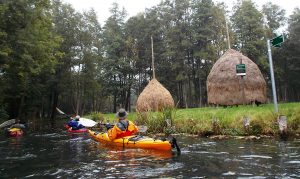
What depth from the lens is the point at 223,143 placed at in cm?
1141

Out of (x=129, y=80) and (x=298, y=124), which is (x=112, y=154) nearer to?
(x=298, y=124)

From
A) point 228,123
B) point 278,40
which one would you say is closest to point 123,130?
point 228,123

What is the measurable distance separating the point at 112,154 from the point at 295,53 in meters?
32.0

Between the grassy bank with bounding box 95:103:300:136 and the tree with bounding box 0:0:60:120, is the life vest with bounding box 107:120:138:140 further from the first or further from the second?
the tree with bounding box 0:0:60:120

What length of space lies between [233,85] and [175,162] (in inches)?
466

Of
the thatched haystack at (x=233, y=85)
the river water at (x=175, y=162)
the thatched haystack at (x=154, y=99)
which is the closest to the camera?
the river water at (x=175, y=162)

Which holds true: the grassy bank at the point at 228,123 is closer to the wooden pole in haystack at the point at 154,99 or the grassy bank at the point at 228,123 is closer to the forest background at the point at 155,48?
the wooden pole in haystack at the point at 154,99

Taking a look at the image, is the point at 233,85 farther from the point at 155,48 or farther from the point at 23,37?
the point at 155,48

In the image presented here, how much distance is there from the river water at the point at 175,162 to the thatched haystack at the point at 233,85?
311 inches

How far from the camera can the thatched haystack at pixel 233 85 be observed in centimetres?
1942

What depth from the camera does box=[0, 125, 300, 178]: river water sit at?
23.7ft

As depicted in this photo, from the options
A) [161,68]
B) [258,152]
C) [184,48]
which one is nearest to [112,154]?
[258,152]

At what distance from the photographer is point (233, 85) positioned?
19594 millimetres

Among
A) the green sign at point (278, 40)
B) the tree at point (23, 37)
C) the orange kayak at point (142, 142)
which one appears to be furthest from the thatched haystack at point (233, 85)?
the tree at point (23, 37)
